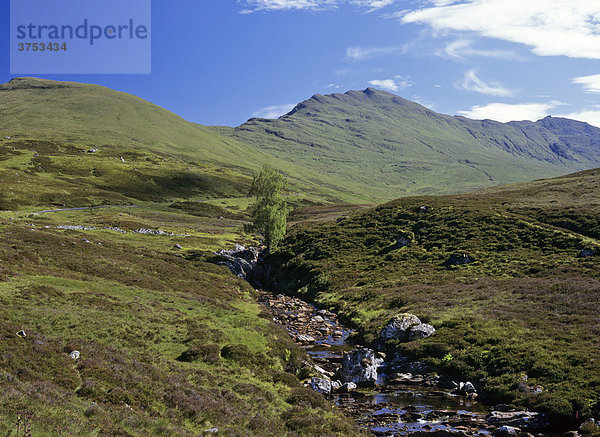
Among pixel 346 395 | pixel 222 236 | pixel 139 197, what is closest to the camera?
pixel 346 395

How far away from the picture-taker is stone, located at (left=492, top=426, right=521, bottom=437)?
2150cm

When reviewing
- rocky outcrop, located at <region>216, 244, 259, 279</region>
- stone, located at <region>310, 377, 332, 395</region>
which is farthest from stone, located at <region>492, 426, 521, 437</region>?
rocky outcrop, located at <region>216, 244, 259, 279</region>

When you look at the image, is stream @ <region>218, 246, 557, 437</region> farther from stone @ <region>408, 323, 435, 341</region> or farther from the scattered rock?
the scattered rock

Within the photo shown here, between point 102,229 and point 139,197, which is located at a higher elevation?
point 139,197

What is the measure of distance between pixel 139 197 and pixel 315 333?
13762 cm

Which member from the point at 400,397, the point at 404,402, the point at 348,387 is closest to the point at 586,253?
the point at 400,397

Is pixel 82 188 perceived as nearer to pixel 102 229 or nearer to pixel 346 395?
pixel 102 229

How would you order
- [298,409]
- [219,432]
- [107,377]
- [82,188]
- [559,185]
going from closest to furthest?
[219,432], [107,377], [298,409], [559,185], [82,188]

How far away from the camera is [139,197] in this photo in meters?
160

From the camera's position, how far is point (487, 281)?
51812 mm

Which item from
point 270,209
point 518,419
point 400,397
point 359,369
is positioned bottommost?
point 400,397

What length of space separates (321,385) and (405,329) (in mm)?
14292

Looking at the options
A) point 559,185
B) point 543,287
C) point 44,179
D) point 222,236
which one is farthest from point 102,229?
point 559,185

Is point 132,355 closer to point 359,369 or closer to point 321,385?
point 321,385
